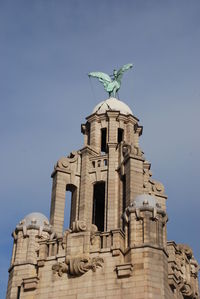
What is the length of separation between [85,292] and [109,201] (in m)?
7.00

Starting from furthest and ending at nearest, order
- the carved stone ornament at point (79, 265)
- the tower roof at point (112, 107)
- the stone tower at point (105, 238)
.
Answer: the tower roof at point (112, 107) → the carved stone ornament at point (79, 265) → the stone tower at point (105, 238)

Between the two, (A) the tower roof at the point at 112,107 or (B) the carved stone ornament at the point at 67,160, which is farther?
(A) the tower roof at the point at 112,107

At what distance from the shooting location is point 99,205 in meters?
38.2

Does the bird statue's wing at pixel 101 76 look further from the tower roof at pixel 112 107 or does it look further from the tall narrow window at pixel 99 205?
the tall narrow window at pixel 99 205

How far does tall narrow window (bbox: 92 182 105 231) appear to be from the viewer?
37.2 meters

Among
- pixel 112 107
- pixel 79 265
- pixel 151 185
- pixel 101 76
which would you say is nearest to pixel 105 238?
pixel 79 265

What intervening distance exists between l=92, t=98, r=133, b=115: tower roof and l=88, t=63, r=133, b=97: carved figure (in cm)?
162

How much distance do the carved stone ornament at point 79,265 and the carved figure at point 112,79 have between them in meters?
15.4

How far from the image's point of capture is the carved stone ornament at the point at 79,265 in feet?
96.9

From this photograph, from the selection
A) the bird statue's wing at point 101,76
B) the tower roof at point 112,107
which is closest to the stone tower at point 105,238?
the tower roof at point 112,107

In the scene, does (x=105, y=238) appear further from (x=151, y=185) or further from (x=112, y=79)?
(x=112, y=79)

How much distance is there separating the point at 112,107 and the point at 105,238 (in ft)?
38.4

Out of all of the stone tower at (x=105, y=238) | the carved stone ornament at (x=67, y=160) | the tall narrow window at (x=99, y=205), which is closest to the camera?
the stone tower at (x=105, y=238)

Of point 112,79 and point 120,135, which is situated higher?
point 112,79
